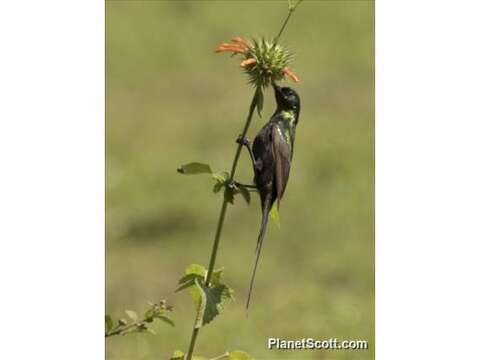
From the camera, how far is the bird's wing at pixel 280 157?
3.20m

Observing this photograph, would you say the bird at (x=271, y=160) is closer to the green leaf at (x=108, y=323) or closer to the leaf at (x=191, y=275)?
the leaf at (x=191, y=275)

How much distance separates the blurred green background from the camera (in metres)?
5.62

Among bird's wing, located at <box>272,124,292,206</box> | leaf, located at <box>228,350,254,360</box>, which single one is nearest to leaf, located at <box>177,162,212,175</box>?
bird's wing, located at <box>272,124,292,206</box>

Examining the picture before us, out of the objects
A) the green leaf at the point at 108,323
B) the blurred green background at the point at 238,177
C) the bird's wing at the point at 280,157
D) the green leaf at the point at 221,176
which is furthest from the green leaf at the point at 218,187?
the blurred green background at the point at 238,177

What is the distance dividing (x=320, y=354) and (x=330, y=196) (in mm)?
2937

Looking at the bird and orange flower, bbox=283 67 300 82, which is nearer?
orange flower, bbox=283 67 300 82

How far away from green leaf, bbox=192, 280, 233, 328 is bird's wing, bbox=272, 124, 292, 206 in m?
0.46

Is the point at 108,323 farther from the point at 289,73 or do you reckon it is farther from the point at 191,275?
the point at 289,73

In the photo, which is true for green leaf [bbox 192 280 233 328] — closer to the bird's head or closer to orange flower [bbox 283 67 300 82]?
orange flower [bbox 283 67 300 82]

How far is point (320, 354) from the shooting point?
434 centimetres

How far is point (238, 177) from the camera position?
22.4 feet

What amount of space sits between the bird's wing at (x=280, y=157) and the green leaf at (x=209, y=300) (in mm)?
465

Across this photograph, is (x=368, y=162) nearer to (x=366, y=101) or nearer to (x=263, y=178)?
(x=366, y=101)

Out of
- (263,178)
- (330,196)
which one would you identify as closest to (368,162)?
(330,196)
